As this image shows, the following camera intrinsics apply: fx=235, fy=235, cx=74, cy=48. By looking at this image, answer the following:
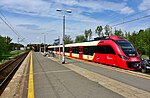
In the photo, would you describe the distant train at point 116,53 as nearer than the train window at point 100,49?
Yes

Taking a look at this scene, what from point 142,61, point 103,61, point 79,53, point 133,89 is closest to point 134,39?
point 79,53

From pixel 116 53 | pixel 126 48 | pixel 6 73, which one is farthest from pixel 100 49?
pixel 6 73

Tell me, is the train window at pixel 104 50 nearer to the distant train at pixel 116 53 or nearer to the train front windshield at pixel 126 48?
the distant train at pixel 116 53

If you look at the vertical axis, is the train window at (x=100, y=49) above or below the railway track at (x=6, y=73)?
above

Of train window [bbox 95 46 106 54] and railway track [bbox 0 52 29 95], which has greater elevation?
train window [bbox 95 46 106 54]

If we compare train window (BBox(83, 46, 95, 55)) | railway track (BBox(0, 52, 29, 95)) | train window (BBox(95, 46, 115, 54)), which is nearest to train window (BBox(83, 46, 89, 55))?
train window (BBox(83, 46, 95, 55))

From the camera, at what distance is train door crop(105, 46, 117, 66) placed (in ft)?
74.1

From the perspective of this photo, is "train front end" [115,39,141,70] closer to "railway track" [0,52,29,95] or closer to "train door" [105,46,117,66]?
"train door" [105,46,117,66]

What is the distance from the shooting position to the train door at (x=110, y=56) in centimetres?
2258

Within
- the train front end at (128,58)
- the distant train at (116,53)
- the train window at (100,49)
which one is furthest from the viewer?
the train window at (100,49)

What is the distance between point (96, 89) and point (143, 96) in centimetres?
230

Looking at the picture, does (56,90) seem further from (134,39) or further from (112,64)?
(134,39)

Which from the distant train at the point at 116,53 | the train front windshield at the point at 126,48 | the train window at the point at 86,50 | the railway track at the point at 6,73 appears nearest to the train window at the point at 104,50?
the distant train at the point at 116,53

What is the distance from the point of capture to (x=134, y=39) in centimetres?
7394
